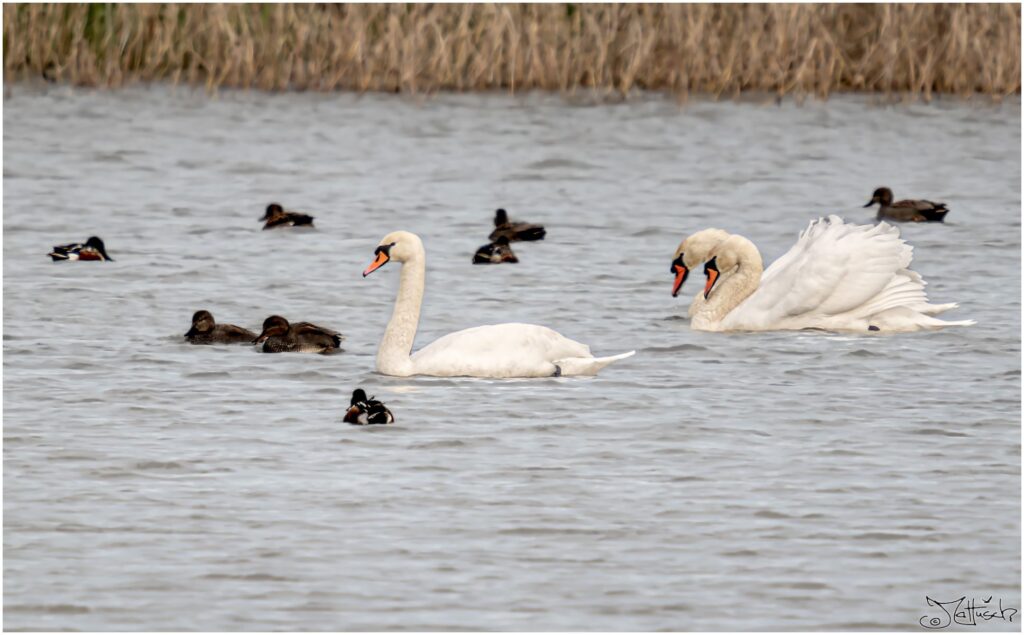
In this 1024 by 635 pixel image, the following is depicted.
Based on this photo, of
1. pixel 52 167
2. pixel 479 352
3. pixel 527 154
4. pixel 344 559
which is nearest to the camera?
pixel 344 559

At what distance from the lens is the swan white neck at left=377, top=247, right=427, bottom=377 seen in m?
10.9

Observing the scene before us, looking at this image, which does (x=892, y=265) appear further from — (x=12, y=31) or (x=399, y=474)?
(x=12, y=31)

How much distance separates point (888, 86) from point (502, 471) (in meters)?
18.0

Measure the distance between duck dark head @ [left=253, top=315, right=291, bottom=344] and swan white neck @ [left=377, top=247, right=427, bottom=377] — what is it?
25.8 inches

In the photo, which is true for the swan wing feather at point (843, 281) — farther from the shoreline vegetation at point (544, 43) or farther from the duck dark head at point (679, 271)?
the shoreline vegetation at point (544, 43)

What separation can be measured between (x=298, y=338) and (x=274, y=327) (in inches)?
12.6

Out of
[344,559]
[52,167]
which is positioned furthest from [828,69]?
[344,559]

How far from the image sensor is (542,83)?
977 inches

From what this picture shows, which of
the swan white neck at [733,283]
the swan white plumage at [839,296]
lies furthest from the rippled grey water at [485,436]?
the swan white neck at [733,283]

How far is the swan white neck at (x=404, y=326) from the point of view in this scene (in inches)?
430

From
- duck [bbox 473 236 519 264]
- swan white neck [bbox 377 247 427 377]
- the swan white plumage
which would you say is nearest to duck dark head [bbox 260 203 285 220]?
duck [bbox 473 236 519 264]

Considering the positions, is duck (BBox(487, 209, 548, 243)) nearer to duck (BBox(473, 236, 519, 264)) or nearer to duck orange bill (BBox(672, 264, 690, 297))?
duck (BBox(473, 236, 519, 264))

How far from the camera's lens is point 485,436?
940 cm

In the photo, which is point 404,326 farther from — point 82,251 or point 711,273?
point 82,251
